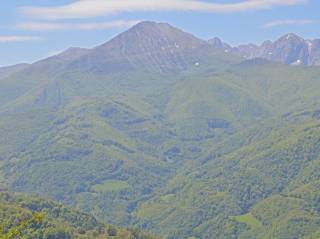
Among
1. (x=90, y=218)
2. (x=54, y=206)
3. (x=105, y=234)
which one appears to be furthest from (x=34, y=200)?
(x=105, y=234)

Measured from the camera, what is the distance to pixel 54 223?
158625 millimetres

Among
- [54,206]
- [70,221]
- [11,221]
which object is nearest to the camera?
[11,221]

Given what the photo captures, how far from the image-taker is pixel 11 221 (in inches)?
5881

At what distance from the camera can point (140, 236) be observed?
168250 mm

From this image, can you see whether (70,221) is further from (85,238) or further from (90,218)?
(85,238)

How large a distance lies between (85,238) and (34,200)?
44.0 metres

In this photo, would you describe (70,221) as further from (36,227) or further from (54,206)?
(36,227)

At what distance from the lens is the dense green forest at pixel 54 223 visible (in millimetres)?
149125

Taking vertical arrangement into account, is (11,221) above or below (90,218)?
above

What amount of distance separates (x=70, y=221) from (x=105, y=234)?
1667 centimetres

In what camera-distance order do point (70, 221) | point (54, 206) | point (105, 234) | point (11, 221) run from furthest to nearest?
point (54, 206)
point (70, 221)
point (105, 234)
point (11, 221)

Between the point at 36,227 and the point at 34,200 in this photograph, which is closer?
the point at 36,227

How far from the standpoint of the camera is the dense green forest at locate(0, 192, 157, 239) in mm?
149125

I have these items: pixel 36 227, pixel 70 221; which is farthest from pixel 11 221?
pixel 70 221
